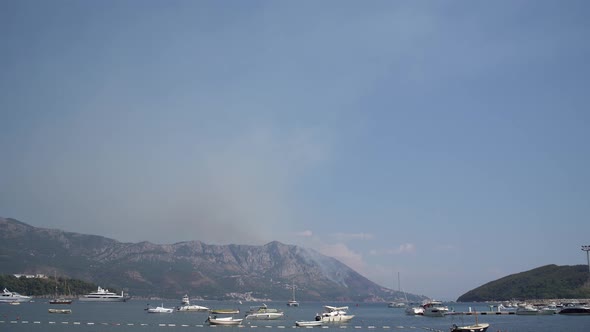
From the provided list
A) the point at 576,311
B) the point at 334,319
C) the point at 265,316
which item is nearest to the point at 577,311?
the point at 576,311

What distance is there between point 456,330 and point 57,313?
3962 inches

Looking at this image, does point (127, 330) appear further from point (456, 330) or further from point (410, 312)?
point (410, 312)

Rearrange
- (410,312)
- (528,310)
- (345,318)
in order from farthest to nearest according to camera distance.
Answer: (410,312) → (528,310) → (345,318)

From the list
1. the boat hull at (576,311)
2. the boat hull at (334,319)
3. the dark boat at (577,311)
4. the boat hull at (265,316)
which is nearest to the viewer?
the boat hull at (334,319)

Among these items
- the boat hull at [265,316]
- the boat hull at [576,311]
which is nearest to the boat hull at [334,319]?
the boat hull at [265,316]

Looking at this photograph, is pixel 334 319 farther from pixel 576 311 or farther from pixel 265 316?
pixel 576 311

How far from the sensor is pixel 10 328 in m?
89.4

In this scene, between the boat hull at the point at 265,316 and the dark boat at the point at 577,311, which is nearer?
the boat hull at the point at 265,316

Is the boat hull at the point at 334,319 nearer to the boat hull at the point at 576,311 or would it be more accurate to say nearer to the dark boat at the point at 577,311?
the boat hull at the point at 576,311

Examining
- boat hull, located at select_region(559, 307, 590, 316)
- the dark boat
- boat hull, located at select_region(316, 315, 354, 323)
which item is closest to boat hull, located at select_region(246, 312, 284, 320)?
boat hull, located at select_region(316, 315, 354, 323)

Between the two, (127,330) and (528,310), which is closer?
(127,330)

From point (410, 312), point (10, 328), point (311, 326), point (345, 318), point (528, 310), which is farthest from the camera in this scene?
point (410, 312)

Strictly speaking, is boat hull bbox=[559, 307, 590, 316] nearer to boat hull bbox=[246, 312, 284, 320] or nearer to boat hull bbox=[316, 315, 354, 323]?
boat hull bbox=[316, 315, 354, 323]

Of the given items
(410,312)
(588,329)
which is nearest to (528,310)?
(410,312)
